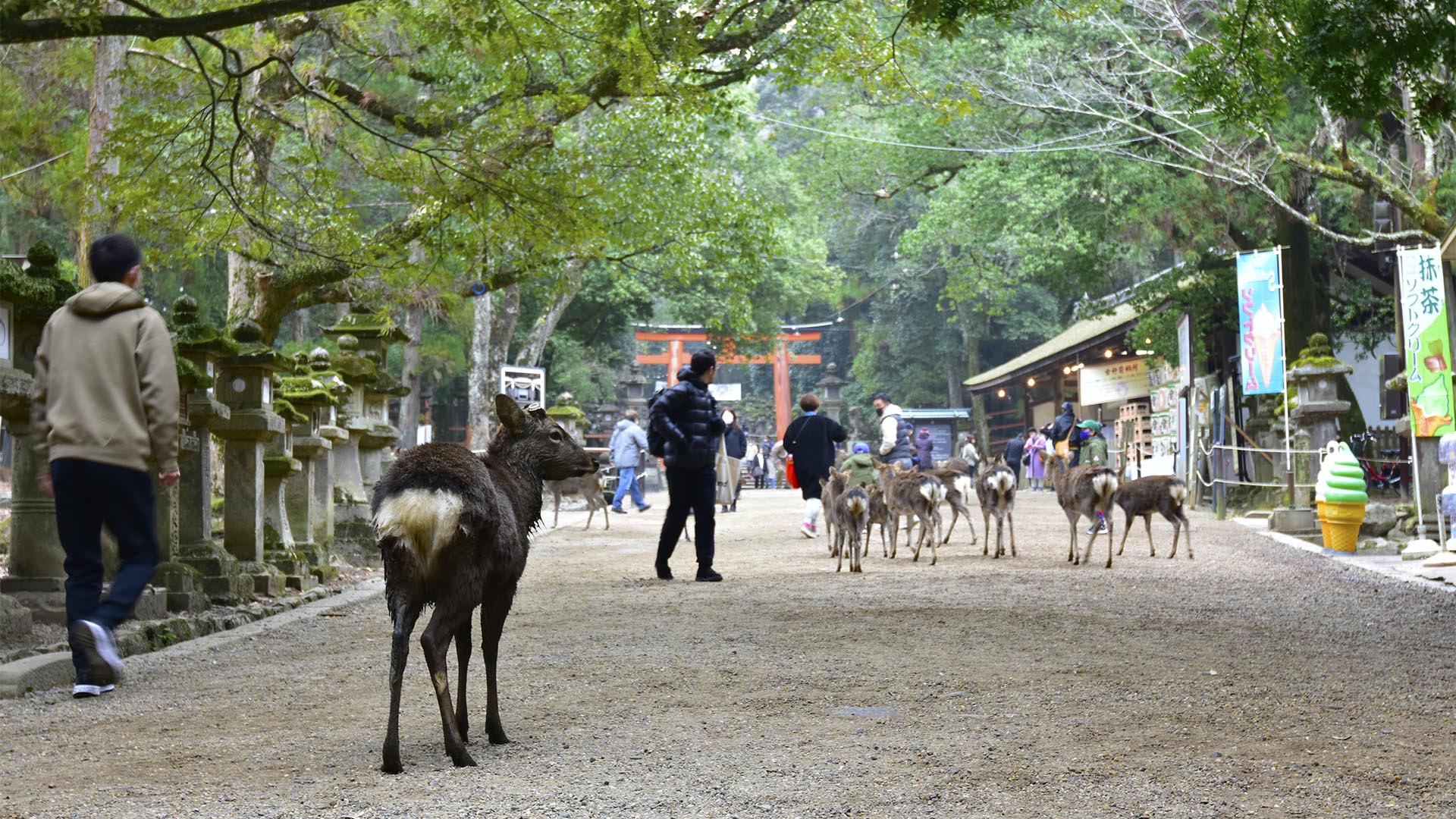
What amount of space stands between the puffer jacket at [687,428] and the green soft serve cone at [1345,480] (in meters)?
6.52

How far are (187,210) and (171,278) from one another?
14.1 metres

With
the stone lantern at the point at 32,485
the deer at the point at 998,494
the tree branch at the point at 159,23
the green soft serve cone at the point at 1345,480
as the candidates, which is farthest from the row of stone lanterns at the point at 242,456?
the green soft serve cone at the point at 1345,480

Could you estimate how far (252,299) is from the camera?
44.5 ft

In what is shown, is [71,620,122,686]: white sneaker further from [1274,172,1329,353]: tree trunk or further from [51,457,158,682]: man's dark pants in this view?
[1274,172,1329,353]: tree trunk

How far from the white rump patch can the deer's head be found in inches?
33.8

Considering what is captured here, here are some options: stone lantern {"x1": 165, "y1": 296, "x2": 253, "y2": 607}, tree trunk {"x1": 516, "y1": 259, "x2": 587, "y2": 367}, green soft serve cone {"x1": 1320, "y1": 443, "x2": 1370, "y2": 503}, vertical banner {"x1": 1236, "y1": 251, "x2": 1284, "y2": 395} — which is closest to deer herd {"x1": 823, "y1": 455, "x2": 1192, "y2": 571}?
green soft serve cone {"x1": 1320, "y1": 443, "x2": 1370, "y2": 503}

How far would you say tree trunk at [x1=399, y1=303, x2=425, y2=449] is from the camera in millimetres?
28797

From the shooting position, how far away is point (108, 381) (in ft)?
18.7

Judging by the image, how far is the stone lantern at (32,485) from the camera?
723 cm

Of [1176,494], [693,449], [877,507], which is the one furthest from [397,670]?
[1176,494]

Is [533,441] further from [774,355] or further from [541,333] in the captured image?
[774,355]

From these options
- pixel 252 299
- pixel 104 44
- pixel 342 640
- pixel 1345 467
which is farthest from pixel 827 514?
pixel 104 44

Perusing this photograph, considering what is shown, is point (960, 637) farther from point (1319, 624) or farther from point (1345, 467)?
point (1345, 467)

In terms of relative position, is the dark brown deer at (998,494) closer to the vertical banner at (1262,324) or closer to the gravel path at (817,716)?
the gravel path at (817,716)
